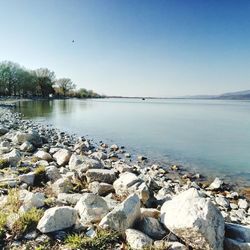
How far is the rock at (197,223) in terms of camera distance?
3.71 metres

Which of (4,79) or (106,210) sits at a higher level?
(4,79)

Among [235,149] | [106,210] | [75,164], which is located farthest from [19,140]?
[235,149]

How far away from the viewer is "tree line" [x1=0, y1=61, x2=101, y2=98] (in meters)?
84.3

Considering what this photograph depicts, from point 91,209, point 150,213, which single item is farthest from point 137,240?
point 91,209

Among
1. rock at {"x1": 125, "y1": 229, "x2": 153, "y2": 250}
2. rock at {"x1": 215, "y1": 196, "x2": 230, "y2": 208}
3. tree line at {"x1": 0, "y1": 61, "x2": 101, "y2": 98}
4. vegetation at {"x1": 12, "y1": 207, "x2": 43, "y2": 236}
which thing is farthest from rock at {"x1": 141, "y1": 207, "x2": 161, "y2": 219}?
tree line at {"x1": 0, "y1": 61, "x2": 101, "y2": 98}

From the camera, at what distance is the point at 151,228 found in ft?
13.7

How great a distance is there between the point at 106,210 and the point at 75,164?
398 cm

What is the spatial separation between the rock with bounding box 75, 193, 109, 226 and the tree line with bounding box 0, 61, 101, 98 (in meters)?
88.2

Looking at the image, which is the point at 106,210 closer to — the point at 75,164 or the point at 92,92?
the point at 75,164

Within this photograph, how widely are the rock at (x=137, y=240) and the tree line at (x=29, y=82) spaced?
89.3 m

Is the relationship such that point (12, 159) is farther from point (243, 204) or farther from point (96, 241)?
point (243, 204)

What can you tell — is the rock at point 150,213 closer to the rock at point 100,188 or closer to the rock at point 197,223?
Answer: the rock at point 197,223

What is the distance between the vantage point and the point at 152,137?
70.2ft

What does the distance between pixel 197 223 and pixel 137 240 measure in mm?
943
